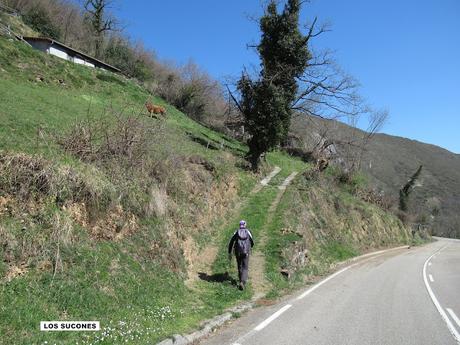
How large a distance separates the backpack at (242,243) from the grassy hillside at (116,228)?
101 cm

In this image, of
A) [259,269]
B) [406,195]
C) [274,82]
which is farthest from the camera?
[406,195]

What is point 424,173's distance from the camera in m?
126

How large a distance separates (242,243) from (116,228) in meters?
3.80

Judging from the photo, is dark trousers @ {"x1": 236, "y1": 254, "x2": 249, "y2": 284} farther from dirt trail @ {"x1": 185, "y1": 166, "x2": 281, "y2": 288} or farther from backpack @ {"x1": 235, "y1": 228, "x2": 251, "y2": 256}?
dirt trail @ {"x1": 185, "y1": 166, "x2": 281, "y2": 288}

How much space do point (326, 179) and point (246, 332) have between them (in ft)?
87.4

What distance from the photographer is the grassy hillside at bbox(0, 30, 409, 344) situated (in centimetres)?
807

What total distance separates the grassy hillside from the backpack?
1.01m

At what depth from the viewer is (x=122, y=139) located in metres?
13.7

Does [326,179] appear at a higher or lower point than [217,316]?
higher

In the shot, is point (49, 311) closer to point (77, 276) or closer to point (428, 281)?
point (77, 276)

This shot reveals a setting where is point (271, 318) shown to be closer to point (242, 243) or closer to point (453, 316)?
point (242, 243)

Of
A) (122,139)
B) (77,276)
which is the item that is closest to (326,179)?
(122,139)

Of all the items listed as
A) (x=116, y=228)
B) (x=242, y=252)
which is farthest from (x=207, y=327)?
(x=242, y=252)

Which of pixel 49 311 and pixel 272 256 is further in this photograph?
pixel 272 256
